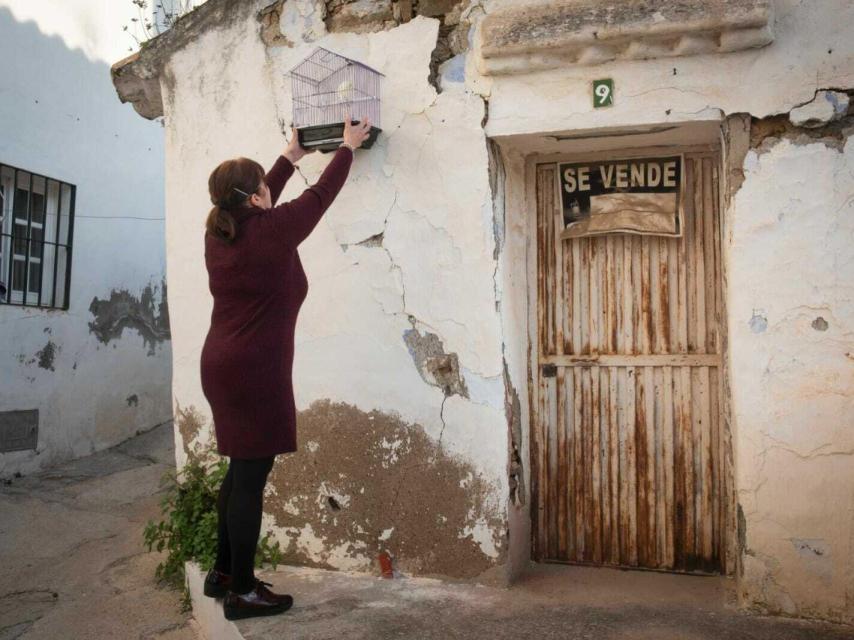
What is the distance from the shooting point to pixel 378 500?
148 inches

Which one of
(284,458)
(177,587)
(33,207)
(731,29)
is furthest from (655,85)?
(33,207)

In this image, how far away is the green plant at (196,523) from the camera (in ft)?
12.9

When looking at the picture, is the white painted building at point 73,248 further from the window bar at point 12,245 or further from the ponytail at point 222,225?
the ponytail at point 222,225

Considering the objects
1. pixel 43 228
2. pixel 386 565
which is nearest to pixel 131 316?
pixel 43 228

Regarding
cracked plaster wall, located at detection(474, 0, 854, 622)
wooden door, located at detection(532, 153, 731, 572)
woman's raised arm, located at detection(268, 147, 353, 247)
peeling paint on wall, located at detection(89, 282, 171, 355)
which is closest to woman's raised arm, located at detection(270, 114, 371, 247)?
woman's raised arm, located at detection(268, 147, 353, 247)

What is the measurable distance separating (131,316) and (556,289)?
5758 mm

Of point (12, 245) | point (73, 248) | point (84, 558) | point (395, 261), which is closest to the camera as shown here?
point (395, 261)

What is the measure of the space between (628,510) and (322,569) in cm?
153

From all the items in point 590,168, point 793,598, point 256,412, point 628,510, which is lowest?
point 793,598

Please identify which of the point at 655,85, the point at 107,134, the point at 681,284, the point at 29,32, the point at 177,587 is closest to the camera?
the point at 655,85

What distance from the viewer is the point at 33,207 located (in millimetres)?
7211

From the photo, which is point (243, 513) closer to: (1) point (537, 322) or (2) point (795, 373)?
(1) point (537, 322)

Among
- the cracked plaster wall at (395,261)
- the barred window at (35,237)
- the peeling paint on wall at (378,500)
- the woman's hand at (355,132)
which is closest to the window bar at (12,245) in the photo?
the barred window at (35,237)

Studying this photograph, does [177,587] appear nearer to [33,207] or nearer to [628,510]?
[628,510]
